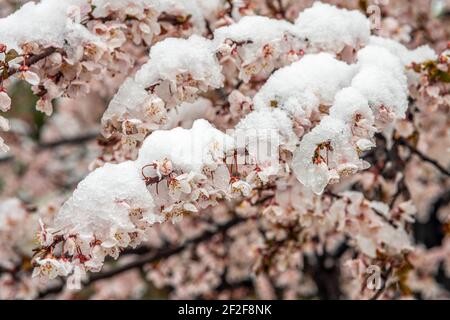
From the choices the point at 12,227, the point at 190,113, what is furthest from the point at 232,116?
the point at 12,227

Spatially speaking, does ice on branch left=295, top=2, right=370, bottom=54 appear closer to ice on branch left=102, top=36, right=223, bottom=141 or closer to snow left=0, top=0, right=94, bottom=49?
ice on branch left=102, top=36, right=223, bottom=141

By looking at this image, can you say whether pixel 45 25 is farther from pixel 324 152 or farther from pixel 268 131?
pixel 324 152

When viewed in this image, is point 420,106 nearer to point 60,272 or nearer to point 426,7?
point 60,272

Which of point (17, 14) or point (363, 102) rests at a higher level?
point (17, 14)

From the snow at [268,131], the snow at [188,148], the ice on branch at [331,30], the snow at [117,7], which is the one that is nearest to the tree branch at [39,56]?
the snow at [117,7]


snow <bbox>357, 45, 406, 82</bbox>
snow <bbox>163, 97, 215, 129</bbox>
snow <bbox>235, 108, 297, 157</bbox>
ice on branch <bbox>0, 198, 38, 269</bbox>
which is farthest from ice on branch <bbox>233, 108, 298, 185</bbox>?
ice on branch <bbox>0, 198, 38, 269</bbox>
